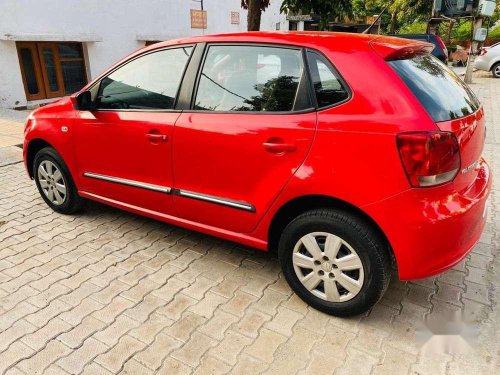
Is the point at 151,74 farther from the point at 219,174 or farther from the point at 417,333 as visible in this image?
the point at 417,333

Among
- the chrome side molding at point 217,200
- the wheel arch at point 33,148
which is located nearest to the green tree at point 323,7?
the wheel arch at point 33,148

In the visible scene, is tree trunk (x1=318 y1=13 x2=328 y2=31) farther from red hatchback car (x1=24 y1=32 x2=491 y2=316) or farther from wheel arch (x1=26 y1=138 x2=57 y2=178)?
wheel arch (x1=26 y1=138 x2=57 y2=178)

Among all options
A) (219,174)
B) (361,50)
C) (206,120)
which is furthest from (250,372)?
(361,50)

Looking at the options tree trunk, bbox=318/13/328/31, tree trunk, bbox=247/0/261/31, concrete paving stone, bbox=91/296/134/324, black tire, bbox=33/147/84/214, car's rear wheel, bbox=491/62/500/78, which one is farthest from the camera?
car's rear wheel, bbox=491/62/500/78

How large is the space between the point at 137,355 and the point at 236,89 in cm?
169

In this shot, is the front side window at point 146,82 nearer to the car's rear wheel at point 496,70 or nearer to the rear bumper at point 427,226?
the rear bumper at point 427,226

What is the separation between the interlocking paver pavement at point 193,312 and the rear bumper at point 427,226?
492 mm

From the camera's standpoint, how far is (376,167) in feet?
6.94

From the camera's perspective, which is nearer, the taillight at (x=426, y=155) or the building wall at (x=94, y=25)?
the taillight at (x=426, y=155)

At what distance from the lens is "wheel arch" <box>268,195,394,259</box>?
7.45ft

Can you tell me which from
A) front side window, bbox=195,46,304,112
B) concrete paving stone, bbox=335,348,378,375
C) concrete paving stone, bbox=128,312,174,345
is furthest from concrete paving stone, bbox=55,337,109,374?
front side window, bbox=195,46,304,112

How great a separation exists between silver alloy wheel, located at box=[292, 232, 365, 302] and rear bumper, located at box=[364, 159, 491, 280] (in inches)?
9.9

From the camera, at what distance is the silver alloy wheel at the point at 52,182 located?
378 cm

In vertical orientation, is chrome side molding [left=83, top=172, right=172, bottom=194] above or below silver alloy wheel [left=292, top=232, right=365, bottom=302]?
above
